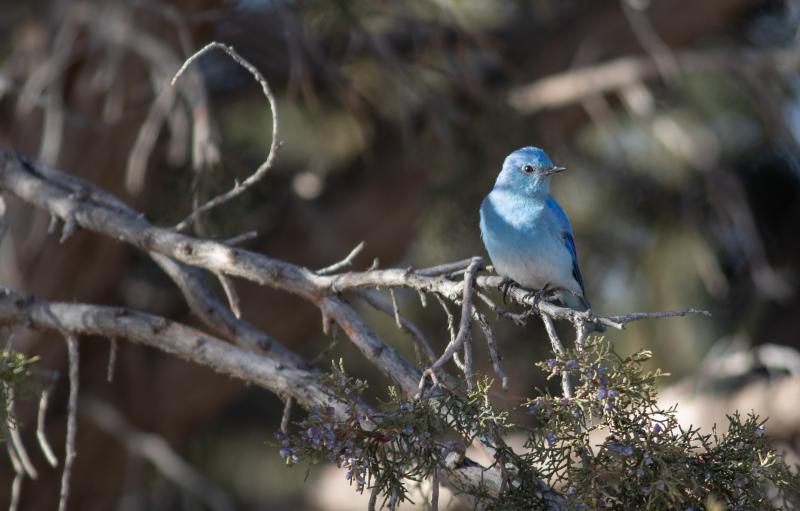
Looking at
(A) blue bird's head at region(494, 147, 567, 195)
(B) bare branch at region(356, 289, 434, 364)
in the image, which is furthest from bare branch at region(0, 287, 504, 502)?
(A) blue bird's head at region(494, 147, 567, 195)

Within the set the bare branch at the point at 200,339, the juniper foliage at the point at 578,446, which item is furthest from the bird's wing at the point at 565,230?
the juniper foliage at the point at 578,446

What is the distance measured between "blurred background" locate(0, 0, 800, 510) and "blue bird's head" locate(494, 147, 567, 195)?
85cm

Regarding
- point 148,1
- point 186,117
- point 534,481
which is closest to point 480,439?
point 534,481

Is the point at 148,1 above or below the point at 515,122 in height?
below

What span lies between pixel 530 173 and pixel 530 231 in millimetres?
379

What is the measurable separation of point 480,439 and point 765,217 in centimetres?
592

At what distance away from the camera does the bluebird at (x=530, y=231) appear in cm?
368

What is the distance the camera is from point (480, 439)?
7.43 ft

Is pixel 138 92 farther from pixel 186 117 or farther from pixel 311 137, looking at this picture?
pixel 311 137

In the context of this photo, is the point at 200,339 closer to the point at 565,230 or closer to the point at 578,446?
the point at 578,446

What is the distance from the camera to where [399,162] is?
657cm

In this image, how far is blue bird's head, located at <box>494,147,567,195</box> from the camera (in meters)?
4.04

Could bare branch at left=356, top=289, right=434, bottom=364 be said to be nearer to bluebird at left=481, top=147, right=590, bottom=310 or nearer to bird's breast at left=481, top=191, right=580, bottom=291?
bluebird at left=481, top=147, right=590, bottom=310

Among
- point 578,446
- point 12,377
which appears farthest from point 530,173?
point 12,377
